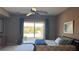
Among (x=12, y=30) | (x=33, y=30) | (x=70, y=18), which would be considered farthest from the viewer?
(x=12, y=30)

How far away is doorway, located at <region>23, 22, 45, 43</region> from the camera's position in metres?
3.29

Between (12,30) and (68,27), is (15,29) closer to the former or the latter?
(12,30)

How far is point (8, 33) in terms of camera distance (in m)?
3.68

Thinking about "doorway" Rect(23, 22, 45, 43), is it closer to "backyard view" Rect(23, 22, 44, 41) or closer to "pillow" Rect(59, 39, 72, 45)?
"backyard view" Rect(23, 22, 44, 41)

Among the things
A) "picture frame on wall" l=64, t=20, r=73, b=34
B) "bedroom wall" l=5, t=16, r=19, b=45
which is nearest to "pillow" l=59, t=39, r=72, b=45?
"picture frame on wall" l=64, t=20, r=73, b=34

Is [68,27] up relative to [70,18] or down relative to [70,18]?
down

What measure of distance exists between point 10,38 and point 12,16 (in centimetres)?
72

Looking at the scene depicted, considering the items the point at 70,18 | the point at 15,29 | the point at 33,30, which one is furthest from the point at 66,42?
the point at 15,29

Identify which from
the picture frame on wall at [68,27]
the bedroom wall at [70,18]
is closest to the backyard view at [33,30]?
the bedroom wall at [70,18]

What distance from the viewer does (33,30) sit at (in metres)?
3.22

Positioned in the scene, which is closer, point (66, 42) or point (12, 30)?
point (66, 42)

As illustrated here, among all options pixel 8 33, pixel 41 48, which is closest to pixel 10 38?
pixel 8 33

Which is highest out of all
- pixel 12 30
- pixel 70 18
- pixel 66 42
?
pixel 70 18
